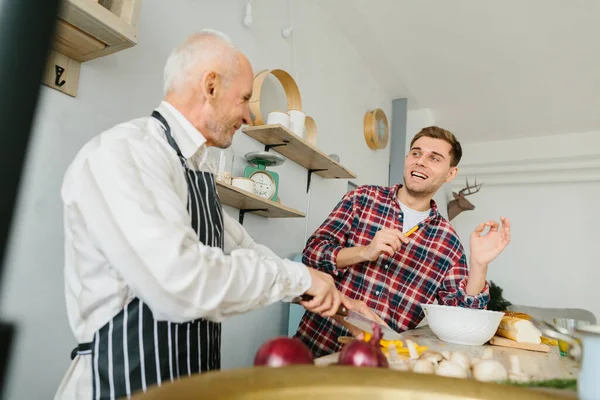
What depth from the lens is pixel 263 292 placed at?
93 centimetres

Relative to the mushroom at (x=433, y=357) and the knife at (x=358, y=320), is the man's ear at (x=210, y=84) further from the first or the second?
the mushroom at (x=433, y=357)

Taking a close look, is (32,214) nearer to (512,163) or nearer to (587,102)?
(587,102)

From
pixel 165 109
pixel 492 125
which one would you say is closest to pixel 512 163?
pixel 492 125

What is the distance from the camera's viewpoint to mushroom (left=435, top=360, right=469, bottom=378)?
30.4 inches

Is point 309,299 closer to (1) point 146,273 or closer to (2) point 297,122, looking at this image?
(1) point 146,273

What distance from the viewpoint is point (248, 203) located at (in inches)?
85.7

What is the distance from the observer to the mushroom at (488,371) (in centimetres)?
80

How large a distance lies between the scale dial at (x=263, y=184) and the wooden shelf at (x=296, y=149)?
0.77 ft

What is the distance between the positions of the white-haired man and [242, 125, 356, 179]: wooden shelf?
1.15 metres

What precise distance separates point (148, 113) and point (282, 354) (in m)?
1.45

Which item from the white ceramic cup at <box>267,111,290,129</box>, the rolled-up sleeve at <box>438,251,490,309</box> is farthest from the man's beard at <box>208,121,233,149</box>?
the rolled-up sleeve at <box>438,251,490,309</box>

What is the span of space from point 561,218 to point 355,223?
16.5 feet

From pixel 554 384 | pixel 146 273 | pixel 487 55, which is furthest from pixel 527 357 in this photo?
pixel 487 55

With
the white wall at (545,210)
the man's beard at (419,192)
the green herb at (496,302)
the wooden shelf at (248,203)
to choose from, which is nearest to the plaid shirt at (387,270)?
the man's beard at (419,192)
